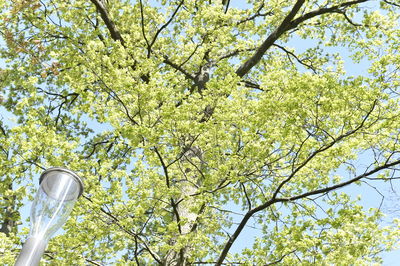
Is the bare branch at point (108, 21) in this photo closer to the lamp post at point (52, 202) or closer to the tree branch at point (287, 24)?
the tree branch at point (287, 24)

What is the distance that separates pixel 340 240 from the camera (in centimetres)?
584

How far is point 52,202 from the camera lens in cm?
343

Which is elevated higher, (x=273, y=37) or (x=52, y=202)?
(x=273, y=37)

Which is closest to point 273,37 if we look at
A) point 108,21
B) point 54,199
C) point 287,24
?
point 287,24

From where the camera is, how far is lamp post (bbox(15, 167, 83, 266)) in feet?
10.8

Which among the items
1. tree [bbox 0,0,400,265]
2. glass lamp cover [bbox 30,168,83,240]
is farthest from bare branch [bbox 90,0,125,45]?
glass lamp cover [bbox 30,168,83,240]

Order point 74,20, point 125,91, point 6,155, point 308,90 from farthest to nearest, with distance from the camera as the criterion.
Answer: point 74,20 < point 6,155 < point 125,91 < point 308,90

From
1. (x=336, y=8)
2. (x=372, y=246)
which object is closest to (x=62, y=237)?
(x=372, y=246)

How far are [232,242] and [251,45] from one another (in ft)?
19.6

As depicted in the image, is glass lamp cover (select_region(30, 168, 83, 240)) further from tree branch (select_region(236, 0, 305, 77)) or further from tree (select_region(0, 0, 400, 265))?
tree branch (select_region(236, 0, 305, 77))

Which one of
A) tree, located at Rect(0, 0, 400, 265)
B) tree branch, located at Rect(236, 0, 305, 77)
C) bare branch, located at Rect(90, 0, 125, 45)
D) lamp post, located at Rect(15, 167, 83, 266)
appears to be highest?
tree branch, located at Rect(236, 0, 305, 77)

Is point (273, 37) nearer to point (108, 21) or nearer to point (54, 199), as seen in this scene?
point (108, 21)

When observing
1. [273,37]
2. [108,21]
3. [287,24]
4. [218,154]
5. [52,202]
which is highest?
[287,24]

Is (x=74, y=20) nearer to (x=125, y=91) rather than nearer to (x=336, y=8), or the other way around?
(x=125, y=91)
